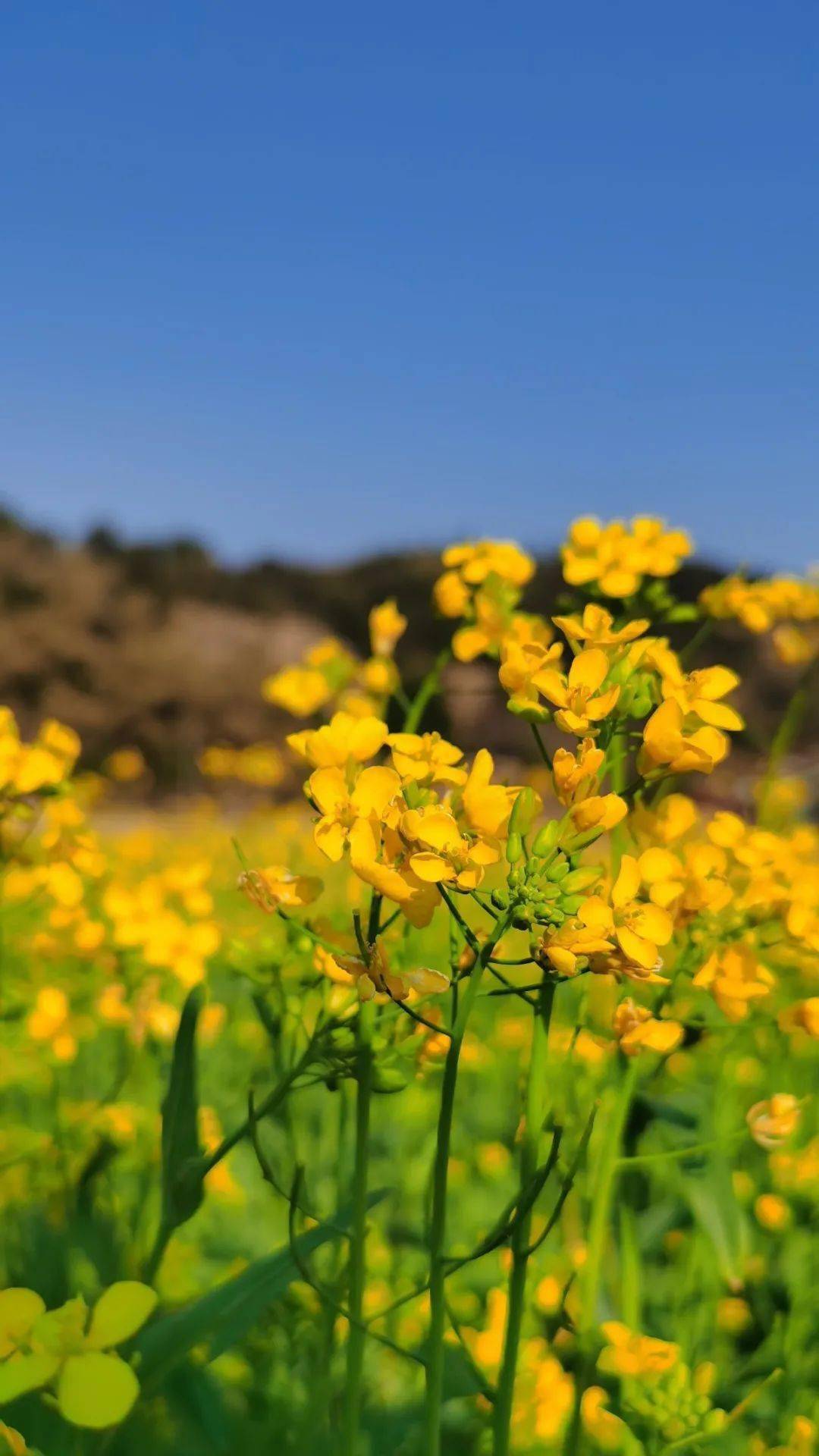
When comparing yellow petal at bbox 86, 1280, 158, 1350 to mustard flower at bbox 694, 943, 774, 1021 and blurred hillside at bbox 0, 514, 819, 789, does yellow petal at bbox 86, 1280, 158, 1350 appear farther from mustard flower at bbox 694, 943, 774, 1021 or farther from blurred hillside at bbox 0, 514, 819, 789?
blurred hillside at bbox 0, 514, 819, 789

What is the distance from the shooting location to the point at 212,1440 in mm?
1344

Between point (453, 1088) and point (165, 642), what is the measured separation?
9819mm

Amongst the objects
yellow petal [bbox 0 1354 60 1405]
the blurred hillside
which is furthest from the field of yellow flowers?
the blurred hillside

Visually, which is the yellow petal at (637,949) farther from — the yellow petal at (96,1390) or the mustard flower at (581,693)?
the yellow petal at (96,1390)

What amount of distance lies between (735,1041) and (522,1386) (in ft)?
1.72

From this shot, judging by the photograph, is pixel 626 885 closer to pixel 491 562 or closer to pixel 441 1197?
pixel 441 1197

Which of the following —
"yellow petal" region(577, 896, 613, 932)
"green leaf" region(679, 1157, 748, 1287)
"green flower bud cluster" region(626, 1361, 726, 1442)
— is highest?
"yellow petal" region(577, 896, 613, 932)

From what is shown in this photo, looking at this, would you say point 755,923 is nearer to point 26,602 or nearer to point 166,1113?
point 166,1113

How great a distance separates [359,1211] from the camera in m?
0.87

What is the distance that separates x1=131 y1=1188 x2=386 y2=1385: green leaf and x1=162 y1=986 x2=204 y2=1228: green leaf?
2.6 inches

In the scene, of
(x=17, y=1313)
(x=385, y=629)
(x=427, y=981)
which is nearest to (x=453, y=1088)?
(x=427, y=981)

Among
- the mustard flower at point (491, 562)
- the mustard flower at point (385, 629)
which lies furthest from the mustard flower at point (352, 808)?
the mustard flower at point (385, 629)

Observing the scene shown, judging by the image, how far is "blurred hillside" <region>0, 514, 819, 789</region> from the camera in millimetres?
9781

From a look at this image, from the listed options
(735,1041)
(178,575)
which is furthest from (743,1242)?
(178,575)
